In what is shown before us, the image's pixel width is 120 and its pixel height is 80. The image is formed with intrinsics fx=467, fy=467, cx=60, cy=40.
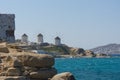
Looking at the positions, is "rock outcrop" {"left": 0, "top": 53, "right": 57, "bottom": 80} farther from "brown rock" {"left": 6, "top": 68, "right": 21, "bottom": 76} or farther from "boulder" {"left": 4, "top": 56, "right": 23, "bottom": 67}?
"brown rock" {"left": 6, "top": 68, "right": 21, "bottom": 76}

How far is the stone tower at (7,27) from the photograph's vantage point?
4909 centimetres

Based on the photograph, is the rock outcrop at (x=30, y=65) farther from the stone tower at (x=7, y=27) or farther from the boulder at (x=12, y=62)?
the stone tower at (x=7, y=27)

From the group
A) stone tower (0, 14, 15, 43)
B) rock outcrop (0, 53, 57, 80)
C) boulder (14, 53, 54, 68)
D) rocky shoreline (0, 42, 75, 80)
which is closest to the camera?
rocky shoreline (0, 42, 75, 80)

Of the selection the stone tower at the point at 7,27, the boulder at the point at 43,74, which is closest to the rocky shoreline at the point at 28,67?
the boulder at the point at 43,74

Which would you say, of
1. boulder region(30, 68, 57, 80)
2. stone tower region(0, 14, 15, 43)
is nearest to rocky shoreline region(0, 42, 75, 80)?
boulder region(30, 68, 57, 80)

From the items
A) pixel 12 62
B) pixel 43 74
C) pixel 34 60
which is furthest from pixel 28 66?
pixel 12 62

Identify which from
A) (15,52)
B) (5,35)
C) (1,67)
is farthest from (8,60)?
(5,35)

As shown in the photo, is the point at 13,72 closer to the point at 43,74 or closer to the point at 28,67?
the point at 28,67

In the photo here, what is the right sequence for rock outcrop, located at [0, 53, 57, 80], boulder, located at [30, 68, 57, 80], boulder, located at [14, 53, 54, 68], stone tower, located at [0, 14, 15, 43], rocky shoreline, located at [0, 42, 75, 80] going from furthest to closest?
stone tower, located at [0, 14, 15, 43], boulder, located at [14, 53, 54, 68], boulder, located at [30, 68, 57, 80], rock outcrop, located at [0, 53, 57, 80], rocky shoreline, located at [0, 42, 75, 80]

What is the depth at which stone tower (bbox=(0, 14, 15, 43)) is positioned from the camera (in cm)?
4909

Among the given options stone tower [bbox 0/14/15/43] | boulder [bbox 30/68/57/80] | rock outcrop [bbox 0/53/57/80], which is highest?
stone tower [bbox 0/14/15/43]

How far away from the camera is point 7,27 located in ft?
163

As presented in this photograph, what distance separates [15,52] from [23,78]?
505cm

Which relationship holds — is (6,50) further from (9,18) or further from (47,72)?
(9,18)
